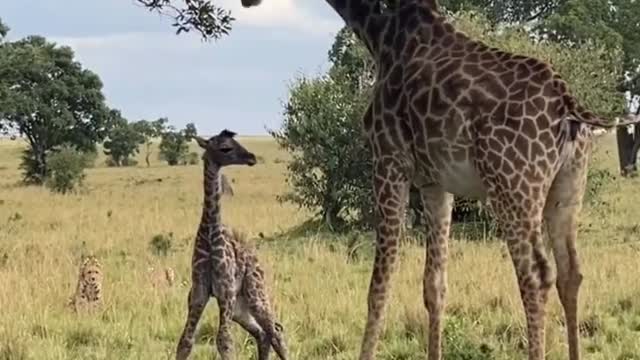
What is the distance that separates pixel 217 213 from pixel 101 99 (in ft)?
159

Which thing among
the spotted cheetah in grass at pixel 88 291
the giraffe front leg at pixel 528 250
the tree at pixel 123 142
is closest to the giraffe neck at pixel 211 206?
the giraffe front leg at pixel 528 250

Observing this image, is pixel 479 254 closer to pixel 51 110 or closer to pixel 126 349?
pixel 126 349

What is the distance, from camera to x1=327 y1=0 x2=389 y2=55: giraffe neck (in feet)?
20.8

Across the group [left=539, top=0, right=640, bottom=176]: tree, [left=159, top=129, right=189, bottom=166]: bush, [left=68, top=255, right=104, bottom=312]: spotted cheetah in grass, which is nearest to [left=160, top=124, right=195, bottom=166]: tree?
[left=159, top=129, right=189, bottom=166]: bush

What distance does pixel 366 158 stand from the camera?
19.8 metres

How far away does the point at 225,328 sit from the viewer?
6918mm

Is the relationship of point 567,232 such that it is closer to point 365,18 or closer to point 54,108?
point 365,18

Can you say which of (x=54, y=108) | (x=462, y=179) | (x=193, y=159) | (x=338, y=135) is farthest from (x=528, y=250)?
(x=193, y=159)

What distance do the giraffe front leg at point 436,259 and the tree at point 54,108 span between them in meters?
39.8

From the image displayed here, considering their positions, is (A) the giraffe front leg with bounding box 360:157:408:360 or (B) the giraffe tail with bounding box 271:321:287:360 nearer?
(A) the giraffe front leg with bounding box 360:157:408:360

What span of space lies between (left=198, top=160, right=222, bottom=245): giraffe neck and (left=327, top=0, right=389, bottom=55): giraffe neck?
4.43 feet

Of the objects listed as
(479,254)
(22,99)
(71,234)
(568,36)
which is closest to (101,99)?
(22,99)

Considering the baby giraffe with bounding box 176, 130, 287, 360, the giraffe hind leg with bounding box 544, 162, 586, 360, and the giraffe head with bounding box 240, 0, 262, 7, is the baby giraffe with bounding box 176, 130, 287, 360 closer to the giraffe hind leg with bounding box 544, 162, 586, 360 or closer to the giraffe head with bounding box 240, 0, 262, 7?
the giraffe head with bounding box 240, 0, 262, 7

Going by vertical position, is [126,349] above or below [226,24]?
below
